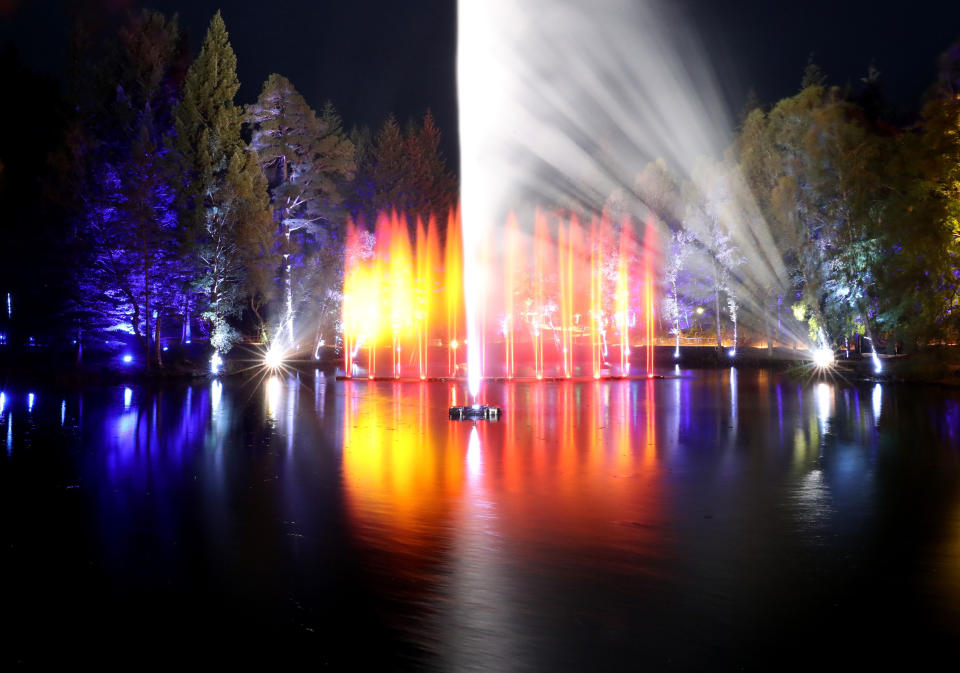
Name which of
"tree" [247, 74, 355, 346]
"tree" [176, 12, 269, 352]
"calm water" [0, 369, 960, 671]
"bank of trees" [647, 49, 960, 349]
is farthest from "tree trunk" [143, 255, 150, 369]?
"bank of trees" [647, 49, 960, 349]

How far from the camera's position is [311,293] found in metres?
52.7

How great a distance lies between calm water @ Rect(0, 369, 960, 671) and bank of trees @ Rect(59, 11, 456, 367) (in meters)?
24.1

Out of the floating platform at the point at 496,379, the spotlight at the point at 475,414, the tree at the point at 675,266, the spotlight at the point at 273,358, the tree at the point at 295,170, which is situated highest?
the tree at the point at 295,170

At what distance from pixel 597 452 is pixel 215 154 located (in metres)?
36.2

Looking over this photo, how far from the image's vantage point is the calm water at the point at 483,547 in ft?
20.1

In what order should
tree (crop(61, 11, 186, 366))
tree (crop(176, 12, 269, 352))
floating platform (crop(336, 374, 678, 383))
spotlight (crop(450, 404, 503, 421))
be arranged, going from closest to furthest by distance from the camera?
spotlight (crop(450, 404, 503, 421)) < floating platform (crop(336, 374, 678, 383)) < tree (crop(61, 11, 186, 366)) < tree (crop(176, 12, 269, 352))

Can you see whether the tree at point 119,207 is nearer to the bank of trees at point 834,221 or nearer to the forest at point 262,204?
the forest at point 262,204

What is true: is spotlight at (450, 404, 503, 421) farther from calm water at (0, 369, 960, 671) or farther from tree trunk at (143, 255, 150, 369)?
tree trunk at (143, 255, 150, 369)

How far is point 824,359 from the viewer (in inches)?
1750

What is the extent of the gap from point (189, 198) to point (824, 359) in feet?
113

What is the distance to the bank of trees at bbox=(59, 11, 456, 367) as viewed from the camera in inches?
1593

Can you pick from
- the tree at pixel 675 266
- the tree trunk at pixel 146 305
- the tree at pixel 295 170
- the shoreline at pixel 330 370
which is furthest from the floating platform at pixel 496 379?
the tree at pixel 675 266

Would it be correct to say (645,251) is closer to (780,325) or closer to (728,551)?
(780,325)

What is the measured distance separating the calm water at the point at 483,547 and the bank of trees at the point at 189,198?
24122mm
